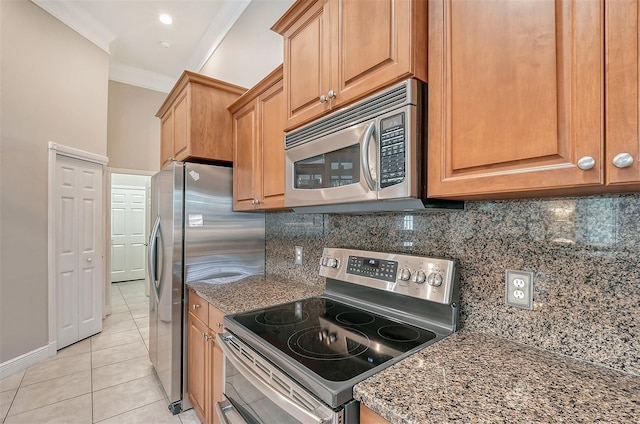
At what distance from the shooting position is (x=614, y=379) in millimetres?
803

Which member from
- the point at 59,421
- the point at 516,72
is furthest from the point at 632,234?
the point at 59,421

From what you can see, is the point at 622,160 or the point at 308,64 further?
the point at 308,64

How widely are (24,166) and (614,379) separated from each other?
4.09m

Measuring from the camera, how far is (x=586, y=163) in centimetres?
67

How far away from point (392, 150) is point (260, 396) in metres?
0.98

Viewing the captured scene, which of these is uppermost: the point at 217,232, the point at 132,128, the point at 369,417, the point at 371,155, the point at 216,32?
the point at 216,32

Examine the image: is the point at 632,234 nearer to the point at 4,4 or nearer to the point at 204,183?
the point at 204,183

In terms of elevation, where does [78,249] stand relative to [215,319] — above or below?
above

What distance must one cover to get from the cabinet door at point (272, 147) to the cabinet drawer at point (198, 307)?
68cm

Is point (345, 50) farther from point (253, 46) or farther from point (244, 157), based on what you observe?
point (253, 46)

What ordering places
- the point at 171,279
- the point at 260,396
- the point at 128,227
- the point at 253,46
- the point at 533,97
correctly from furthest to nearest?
1. the point at 128,227
2. the point at 253,46
3. the point at 171,279
4. the point at 260,396
5. the point at 533,97

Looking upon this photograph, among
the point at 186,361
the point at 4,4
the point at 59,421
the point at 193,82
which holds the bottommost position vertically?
the point at 59,421

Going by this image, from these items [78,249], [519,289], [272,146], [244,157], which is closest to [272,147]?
[272,146]

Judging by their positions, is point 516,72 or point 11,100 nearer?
point 516,72
